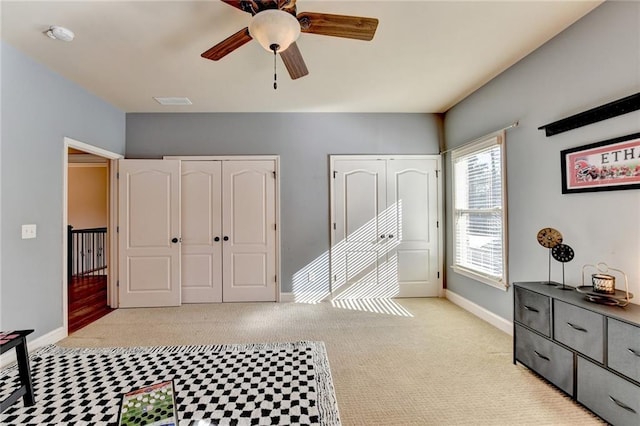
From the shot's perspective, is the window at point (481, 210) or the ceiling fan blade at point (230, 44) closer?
the ceiling fan blade at point (230, 44)

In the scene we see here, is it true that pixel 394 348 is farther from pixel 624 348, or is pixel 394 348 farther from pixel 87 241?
pixel 87 241

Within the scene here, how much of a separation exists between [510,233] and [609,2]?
77.2 inches

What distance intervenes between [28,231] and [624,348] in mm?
4564

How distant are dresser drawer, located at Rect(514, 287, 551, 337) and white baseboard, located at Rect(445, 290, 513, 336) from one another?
2.56 ft

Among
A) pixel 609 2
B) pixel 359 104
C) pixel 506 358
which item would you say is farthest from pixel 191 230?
pixel 609 2

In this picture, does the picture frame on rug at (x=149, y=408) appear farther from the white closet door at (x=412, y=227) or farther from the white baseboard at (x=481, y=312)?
the white closet door at (x=412, y=227)

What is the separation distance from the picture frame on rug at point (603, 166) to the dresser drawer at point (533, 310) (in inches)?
35.6

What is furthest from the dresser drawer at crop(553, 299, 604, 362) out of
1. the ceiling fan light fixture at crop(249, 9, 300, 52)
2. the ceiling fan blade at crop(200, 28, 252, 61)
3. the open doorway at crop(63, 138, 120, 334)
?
the open doorway at crop(63, 138, 120, 334)

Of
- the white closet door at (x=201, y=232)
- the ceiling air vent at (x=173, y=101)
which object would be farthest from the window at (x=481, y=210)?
the ceiling air vent at (x=173, y=101)

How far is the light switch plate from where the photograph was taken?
8.49 ft

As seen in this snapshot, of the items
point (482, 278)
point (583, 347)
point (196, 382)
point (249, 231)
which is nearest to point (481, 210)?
point (482, 278)

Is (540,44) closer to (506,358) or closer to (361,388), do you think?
(506,358)

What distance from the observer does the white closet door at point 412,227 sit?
426 cm

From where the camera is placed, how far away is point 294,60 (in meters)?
2.19
